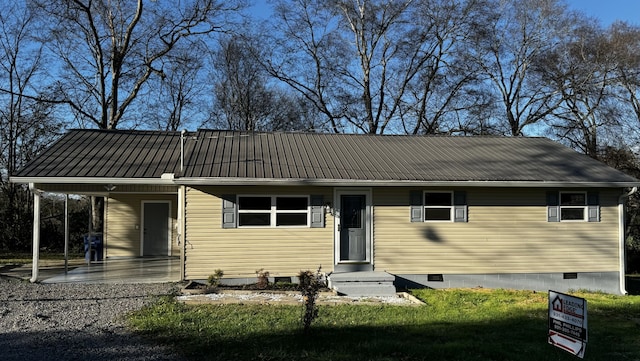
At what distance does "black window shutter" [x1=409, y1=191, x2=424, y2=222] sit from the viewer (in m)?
12.0

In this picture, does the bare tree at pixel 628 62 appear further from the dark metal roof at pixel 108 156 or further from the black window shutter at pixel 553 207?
the dark metal roof at pixel 108 156

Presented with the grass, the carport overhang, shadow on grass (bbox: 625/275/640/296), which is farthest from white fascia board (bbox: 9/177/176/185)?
shadow on grass (bbox: 625/275/640/296)

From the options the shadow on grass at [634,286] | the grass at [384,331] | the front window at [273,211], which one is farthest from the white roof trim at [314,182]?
the shadow on grass at [634,286]

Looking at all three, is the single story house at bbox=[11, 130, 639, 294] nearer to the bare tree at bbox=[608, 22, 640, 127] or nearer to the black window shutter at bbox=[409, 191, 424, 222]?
the black window shutter at bbox=[409, 191, 424, 222]

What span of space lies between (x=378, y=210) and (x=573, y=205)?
16.9 feet

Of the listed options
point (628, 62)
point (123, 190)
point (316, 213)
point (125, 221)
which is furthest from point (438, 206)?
point (628, 62)

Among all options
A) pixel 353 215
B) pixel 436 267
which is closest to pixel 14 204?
pixel 353 215

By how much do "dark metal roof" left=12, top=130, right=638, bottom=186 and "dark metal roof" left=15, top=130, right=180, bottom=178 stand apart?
0.9 inches

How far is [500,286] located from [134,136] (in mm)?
11663

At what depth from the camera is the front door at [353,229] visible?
463 inches

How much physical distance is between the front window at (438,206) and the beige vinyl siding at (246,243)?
8.04 ft

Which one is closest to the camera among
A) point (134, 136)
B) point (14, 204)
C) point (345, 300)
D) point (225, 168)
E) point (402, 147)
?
point (345, 300)

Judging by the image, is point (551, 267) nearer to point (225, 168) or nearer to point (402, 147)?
point (402, 147)

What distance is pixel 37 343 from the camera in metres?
6.12
